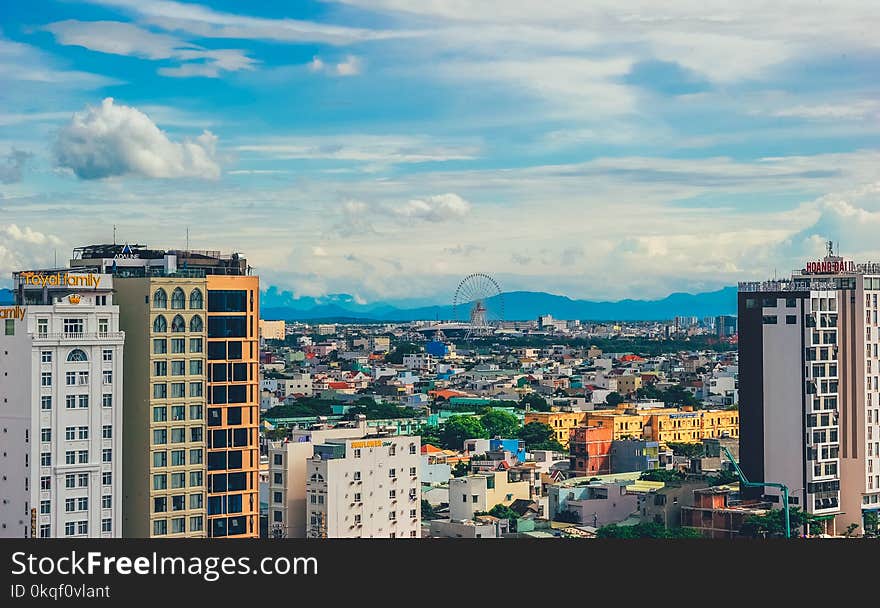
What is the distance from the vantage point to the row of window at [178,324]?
2217 cm

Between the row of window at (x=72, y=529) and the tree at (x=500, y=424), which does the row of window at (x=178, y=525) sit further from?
the tree at (x=500, y=424)

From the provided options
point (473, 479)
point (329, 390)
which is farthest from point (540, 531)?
point (329, 390)

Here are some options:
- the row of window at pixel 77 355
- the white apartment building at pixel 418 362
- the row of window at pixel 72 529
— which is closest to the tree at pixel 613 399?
the white apartment building at pixel 418 362

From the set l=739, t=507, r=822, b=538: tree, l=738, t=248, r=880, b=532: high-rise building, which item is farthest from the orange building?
l=738, t=248, r=880, b=532: high-rise building

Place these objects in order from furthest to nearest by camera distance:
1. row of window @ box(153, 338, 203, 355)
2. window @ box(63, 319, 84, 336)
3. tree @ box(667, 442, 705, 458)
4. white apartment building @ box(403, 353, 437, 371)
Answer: white apartment building @ box(403, 353, 437, 371) < tree @ box(667, 442, 705, 458) < row of window @ box(153, 338, 203, 355) < window @ box(63, 319, 84, 336)

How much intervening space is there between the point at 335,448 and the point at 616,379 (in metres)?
49.3

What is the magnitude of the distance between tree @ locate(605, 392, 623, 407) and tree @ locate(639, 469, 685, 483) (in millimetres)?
27078

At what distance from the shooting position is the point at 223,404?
74.2ft

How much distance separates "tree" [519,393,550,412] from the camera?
2407 inches

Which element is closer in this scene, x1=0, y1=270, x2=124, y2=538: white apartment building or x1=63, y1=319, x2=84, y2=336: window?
x1=0, y1=270, x2=124, y2=538: white apartment building

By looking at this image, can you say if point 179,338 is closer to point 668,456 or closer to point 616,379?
point 668,456

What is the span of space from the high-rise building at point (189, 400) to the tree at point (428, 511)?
375 inches

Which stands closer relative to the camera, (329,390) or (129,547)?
(129,547)

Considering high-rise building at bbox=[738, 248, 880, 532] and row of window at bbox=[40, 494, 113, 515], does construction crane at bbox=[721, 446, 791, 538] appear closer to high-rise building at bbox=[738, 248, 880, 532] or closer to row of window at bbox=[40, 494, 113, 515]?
high-rise building at bbox=[738, 248, 880, 532]
